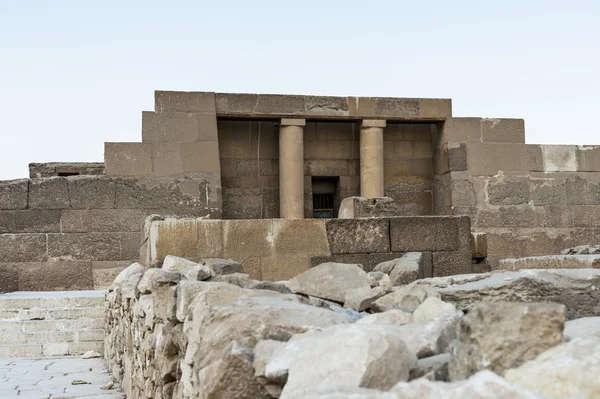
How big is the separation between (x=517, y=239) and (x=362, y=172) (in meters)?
3.24

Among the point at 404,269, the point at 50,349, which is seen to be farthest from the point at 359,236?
the point at 50,349

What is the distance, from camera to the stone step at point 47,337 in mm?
9055

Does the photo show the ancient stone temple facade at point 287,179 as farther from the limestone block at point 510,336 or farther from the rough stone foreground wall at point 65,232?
the limestone block at point 510,336

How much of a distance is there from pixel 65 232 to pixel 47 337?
109 inches

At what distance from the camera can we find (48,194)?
11.5 metres

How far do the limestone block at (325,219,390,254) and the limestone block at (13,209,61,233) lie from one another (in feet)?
20.3

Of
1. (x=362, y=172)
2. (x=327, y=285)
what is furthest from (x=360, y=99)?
(x=327, y=285)

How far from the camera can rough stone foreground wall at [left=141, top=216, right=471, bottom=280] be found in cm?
705

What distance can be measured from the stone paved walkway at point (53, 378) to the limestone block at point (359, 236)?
2.65m

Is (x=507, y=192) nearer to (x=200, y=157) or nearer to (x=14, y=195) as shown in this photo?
(x=200, y=157)

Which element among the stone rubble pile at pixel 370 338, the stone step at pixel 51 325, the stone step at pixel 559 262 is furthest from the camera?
the stone step at pixel 51 325

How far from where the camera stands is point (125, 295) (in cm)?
646

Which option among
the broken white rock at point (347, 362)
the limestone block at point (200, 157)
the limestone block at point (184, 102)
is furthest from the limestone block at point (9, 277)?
the broken white rock at point (347, 362)

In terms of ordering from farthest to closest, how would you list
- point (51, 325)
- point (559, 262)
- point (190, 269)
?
point (51, 325) → point (559, 262) → point (190, 269)
